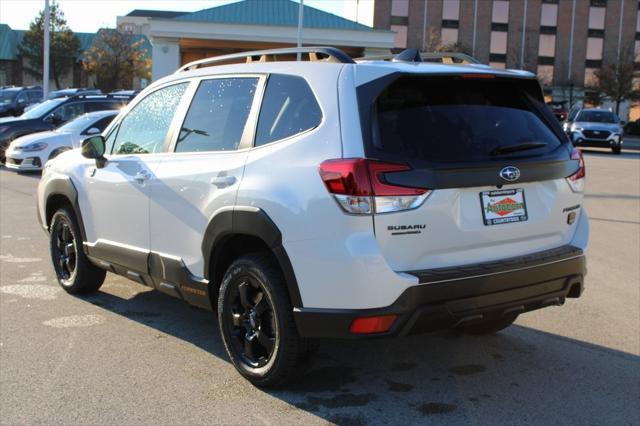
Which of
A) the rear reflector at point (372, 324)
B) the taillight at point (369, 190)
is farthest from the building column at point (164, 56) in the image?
the rear reflector at point (372, 324)

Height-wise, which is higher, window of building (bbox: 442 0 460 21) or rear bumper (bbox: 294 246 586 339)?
Result: window of building (bbox: 442 0 460 21)

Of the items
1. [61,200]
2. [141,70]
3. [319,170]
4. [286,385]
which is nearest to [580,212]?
[319,170]

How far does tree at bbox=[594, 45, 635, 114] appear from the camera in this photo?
207 ft

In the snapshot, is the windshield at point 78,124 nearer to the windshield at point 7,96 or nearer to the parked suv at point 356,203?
the parked suv at point 356,203

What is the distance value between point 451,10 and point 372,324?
236ft

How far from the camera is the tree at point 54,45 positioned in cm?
6538

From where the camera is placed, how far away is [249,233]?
3908 mm

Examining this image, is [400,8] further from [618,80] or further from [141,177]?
[141,177]

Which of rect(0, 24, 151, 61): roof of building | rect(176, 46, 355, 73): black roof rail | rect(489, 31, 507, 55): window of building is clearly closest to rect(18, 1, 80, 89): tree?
rect(0, 24, 151, 61): roof of building

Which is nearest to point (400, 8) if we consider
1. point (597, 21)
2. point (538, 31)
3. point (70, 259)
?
point (538, 31)

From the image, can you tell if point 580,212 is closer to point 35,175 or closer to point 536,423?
point 536,423

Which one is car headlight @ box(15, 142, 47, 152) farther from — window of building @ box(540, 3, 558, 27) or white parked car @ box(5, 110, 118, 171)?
window of building @ box(540, 3, 558, 27)

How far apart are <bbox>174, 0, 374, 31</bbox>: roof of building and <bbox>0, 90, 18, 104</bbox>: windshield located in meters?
8.71

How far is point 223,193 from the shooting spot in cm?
414
